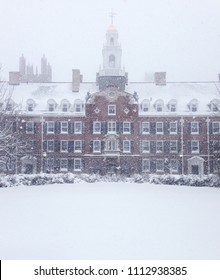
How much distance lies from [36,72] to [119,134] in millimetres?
31010

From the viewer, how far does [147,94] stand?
51.8 metres

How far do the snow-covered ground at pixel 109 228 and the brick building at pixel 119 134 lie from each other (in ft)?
87.7

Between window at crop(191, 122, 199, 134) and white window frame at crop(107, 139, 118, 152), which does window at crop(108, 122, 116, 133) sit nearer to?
white window frame at crop(107, 139, 118, 152)

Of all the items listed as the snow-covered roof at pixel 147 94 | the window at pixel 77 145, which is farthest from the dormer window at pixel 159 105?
the window at pixel 77 145

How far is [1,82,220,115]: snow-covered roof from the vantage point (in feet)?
165

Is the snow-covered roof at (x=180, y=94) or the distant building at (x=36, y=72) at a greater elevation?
the distant building at (x=36, y=72)

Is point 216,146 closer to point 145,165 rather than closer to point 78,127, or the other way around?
point 145,165

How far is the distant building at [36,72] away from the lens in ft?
225

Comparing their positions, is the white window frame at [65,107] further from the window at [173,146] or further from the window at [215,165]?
the window at [215,165]

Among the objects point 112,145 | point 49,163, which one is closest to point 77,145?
point 49,163

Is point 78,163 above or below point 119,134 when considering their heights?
below

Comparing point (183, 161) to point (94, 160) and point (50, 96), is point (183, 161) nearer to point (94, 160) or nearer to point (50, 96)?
point (94, 160)

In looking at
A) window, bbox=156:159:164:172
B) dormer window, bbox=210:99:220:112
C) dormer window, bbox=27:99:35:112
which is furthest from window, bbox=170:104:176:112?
dormer window, bbox=27:99:35:112

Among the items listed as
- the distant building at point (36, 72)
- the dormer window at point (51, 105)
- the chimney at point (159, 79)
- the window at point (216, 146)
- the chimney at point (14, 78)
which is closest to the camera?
the window at point (216, 146)
